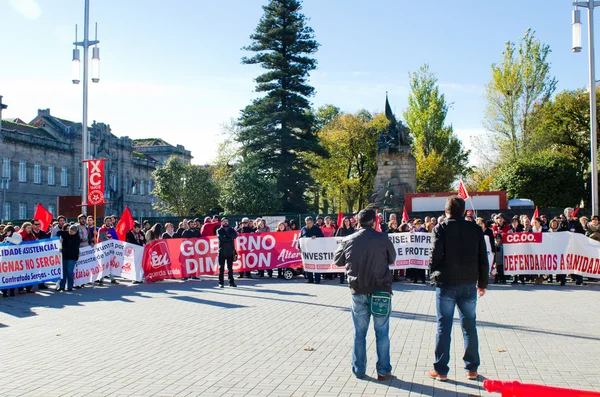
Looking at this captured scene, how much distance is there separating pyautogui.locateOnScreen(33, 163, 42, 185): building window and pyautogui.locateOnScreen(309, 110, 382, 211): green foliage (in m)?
30.9

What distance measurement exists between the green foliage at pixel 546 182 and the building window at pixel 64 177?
52.5 metres

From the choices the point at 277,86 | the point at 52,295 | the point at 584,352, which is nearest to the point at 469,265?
the point at 584,352

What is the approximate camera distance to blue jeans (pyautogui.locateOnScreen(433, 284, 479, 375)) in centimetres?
656

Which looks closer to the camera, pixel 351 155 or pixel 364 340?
pixel 364 340

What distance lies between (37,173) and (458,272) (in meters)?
70.1

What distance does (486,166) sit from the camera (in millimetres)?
57219

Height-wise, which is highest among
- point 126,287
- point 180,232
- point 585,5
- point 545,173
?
point 585,5

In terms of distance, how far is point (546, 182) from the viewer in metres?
41.5

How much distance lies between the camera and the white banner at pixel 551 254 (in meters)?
16.2

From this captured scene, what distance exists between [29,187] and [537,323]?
66454 millimetres

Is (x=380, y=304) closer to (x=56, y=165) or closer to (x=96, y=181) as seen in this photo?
(x=96, y=181)

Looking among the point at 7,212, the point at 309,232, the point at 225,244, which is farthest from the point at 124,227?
the point at 7,212

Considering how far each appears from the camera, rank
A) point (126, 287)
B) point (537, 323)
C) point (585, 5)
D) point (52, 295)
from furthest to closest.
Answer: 1. point (585, 5)
2. point (126, 287)
3. point (52, 295)
4. point (537, 323)

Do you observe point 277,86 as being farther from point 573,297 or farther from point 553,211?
point 573,297
